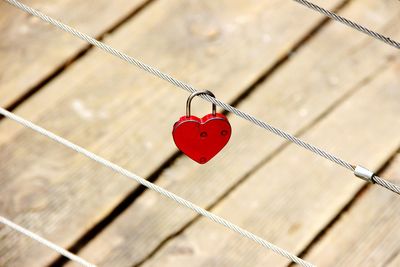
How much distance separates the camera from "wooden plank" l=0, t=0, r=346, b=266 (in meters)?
1.38

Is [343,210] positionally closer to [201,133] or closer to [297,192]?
[297,192]

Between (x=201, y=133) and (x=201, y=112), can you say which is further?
(x=201, y=112)

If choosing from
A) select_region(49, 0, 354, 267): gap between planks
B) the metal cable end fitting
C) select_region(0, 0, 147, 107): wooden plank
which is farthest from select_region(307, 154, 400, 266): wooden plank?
select_region(0, 0, 147, 107): wooden plank

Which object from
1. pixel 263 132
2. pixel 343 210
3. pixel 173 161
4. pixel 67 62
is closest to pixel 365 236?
pixel 343 210

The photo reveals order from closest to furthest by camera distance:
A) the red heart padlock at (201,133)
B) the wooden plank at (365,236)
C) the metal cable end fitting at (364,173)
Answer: the metal cable end fitting at (364,173), the red heart padlock at (201,133), the wooden plank at (365,236)

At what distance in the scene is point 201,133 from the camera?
100 centimetres

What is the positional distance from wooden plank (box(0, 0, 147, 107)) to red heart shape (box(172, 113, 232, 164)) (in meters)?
0.61

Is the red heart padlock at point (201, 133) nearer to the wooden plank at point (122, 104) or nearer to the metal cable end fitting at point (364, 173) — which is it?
the metal cable end fitting at point (364, 173)

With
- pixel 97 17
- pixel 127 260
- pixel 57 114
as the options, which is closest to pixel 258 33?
pixel 97 17

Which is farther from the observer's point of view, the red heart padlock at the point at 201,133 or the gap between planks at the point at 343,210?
the gap between planks at the point at 343,210

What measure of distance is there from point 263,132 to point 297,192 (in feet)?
0.47

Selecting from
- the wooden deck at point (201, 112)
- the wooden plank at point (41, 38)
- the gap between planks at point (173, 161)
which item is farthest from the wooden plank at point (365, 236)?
the wooden plank at point (41, 38)

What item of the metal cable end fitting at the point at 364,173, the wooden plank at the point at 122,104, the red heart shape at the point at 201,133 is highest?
the wooden plank at the point at 122,104

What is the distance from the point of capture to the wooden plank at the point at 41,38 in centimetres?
154
